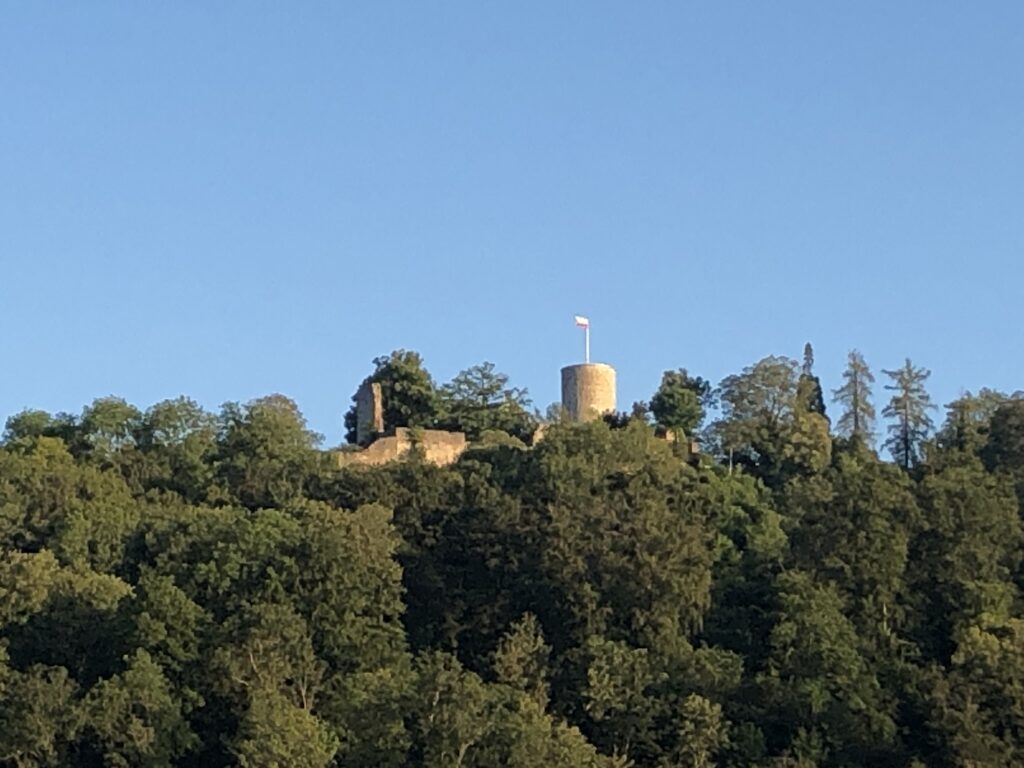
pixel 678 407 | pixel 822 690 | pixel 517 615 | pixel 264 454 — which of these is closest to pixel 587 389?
pixel 678 407

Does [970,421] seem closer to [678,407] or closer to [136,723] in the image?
[678,407]

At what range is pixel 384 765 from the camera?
4438 cm

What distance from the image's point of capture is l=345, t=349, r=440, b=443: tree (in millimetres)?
77562

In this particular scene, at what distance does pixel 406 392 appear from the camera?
256ft

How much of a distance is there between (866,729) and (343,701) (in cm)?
1106

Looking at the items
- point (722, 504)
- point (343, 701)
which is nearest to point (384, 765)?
point (343, 701)

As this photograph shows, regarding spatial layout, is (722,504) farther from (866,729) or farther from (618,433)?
(866,729)

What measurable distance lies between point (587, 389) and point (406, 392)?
756 cm

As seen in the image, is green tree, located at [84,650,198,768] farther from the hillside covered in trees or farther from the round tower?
A: the round tower

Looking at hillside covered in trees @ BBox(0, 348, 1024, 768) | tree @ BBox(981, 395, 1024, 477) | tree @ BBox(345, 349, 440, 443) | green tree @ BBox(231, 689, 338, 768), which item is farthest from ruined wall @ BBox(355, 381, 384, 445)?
green tree @ BBox(231, 689, 338, 768)

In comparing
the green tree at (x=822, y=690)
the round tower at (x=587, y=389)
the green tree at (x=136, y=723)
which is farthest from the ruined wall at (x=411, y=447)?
the green tree at (x=136, y=723)

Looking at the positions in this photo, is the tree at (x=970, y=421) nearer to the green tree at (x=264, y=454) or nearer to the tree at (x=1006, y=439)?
the tree at (x=1006, y=439)

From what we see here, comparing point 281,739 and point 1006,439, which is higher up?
point 1006,439

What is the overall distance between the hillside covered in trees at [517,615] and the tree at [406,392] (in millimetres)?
10446
